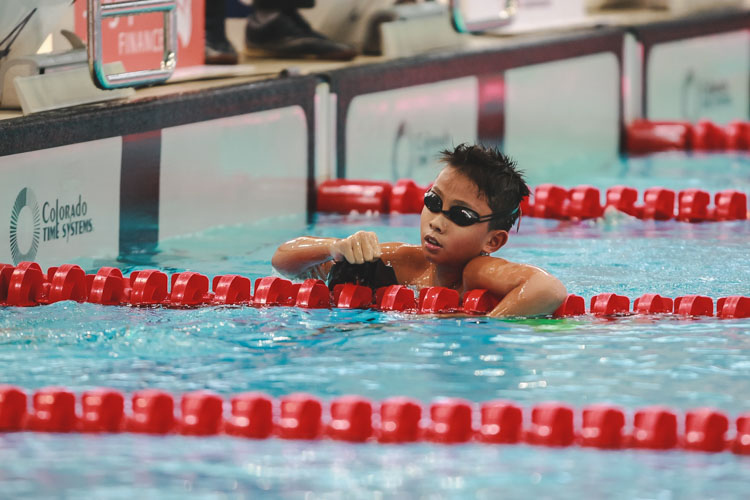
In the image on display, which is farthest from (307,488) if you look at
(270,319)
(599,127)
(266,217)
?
(599,127)

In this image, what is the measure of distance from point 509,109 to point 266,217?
80.4 inches

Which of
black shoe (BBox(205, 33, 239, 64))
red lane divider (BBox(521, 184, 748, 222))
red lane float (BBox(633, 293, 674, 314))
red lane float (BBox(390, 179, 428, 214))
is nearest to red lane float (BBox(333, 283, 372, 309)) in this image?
red lane float (BBox(633, 293, 674, 314))

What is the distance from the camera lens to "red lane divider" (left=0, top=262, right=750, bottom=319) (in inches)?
151

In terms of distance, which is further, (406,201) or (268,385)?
(406,201)

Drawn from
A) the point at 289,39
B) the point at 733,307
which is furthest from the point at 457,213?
the point at 289,39

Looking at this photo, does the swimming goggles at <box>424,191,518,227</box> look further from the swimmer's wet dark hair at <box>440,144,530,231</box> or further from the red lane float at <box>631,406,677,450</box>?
the red lane float at <box>631,406,677,450</box>

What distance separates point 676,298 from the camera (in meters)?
3.88

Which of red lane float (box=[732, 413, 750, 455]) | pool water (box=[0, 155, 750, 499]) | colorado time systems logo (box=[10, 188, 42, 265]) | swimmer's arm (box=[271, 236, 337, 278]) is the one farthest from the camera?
colorado time systems logo (box=[10, 188, 42, 265])

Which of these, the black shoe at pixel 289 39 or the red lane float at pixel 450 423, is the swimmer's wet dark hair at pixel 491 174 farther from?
the black shoe at pixel 289 39

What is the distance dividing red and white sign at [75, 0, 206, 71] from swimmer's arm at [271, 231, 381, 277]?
5.29 feet

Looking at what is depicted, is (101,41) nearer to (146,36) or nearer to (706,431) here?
(146,36)

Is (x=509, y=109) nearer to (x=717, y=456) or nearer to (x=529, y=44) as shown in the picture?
(x=529, y=44)

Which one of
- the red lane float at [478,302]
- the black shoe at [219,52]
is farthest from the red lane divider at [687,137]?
the red lane float at [478,302]

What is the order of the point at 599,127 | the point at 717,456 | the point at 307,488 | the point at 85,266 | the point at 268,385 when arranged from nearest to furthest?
the point at 307,488 → the point at 717,456 → the point at 268,385 → the point at 85,266 → the point at 599,127
